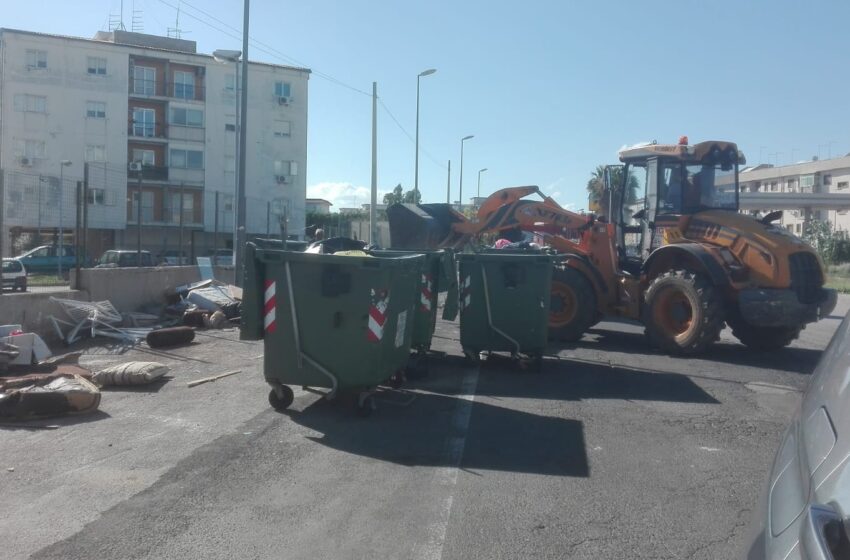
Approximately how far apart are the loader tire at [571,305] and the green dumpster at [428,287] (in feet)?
9.04

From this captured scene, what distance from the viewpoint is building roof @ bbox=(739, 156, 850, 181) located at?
5034 centimetres

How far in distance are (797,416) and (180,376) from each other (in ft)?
27.5

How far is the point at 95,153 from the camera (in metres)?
43.1

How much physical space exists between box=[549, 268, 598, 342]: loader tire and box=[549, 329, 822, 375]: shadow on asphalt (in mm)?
231

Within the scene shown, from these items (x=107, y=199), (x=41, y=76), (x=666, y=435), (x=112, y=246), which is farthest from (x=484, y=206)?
(x=41, y=76)

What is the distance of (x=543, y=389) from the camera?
931 cm

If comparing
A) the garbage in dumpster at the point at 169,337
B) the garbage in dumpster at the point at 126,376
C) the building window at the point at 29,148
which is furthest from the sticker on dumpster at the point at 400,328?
the building window at the point at 29,148

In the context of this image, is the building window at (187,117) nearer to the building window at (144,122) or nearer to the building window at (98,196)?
the building window at (144,122)

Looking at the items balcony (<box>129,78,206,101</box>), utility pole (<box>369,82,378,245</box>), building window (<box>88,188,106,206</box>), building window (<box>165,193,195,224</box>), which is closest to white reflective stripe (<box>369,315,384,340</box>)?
building window (<box>88,188,106,206</box>)

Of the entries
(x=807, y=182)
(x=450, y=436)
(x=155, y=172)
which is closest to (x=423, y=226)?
(x=450, y=436)

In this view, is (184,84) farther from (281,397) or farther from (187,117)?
(281,397)

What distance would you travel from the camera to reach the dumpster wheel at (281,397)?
7.92m

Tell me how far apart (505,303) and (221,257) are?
18564 millimetres

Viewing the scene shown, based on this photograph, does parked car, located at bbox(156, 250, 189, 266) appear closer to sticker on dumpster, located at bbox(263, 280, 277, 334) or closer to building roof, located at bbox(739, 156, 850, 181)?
sticker on dumpster, located at bbox(263, 280, 277, 334)
